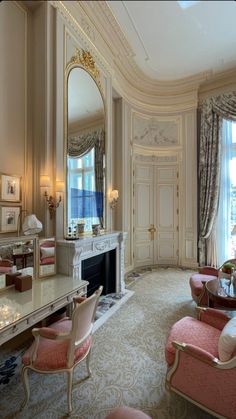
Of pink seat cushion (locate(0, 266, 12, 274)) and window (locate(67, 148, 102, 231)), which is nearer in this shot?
pink seat cushion (locate(0, 266, 12, 274))

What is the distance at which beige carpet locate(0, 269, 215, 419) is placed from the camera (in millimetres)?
1837

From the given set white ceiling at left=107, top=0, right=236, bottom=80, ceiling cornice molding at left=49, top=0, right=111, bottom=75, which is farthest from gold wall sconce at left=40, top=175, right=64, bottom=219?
white ceiling at left=107, top=0, right=236, bottom=80

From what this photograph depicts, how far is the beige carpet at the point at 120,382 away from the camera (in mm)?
1837

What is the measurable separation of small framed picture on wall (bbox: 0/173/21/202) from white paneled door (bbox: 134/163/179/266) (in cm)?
349

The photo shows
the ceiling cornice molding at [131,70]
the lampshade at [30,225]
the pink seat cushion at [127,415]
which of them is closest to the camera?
the pink seat cushion at [127,415]

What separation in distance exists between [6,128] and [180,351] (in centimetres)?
307

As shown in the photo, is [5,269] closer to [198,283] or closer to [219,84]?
[198,283]

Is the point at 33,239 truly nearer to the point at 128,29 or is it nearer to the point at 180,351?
the point at 180,351

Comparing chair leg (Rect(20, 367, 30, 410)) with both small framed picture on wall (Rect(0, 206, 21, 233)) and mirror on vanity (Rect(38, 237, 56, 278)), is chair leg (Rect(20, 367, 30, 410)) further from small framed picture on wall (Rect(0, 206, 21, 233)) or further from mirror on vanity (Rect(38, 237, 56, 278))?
small framed picture on wall (Rect(0, 206, 21, 233))

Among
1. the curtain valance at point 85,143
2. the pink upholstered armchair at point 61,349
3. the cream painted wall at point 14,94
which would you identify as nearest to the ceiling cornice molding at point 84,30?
the cream painted wall at point 14,94

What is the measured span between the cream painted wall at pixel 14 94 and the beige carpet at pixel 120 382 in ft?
6.69

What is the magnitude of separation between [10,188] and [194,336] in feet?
8.76

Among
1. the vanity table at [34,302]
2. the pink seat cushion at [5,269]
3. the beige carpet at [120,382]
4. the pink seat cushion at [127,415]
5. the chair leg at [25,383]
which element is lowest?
the beige carpet at [120,382]

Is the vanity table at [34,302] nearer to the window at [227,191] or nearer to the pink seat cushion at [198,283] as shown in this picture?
the pink seat cushion at [198,283]
